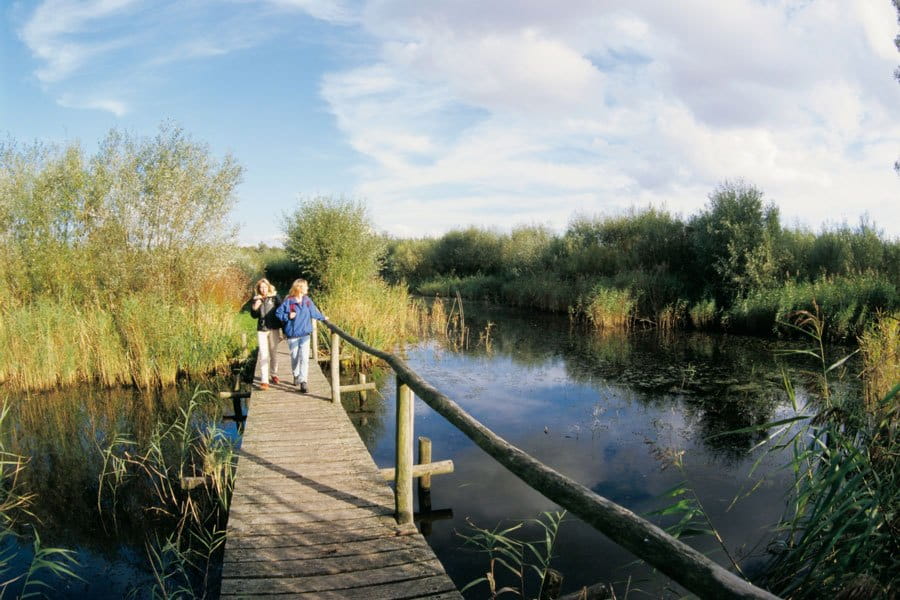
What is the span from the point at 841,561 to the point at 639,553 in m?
2.04

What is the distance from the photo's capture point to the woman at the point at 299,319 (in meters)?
8.34

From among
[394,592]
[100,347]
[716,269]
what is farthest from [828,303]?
[100,347]

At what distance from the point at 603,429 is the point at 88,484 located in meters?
7.55

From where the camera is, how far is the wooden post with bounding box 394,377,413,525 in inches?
169

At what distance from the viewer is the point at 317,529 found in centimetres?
419

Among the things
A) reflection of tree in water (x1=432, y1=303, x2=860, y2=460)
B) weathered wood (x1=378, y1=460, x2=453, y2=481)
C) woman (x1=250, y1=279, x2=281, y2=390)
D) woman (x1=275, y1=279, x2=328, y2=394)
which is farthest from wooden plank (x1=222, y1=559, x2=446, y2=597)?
woman (x1=250, y1=279, x2=281, y2=390)

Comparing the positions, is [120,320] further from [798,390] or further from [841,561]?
[798,390]

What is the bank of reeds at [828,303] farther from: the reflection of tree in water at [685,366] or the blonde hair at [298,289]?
the blonde hair at [298,289]

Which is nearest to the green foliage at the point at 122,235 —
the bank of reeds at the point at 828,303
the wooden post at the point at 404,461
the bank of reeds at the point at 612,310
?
the wooden post at the point at 404,461

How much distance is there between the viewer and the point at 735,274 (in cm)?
2153

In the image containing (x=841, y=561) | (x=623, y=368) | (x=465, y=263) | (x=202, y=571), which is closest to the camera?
(x=841, y=561)

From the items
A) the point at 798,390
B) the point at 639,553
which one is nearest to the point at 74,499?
the point at 639,553

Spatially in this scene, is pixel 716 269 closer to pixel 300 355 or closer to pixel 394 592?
pixel 300 355

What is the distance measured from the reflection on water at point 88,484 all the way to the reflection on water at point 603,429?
9.91ft
